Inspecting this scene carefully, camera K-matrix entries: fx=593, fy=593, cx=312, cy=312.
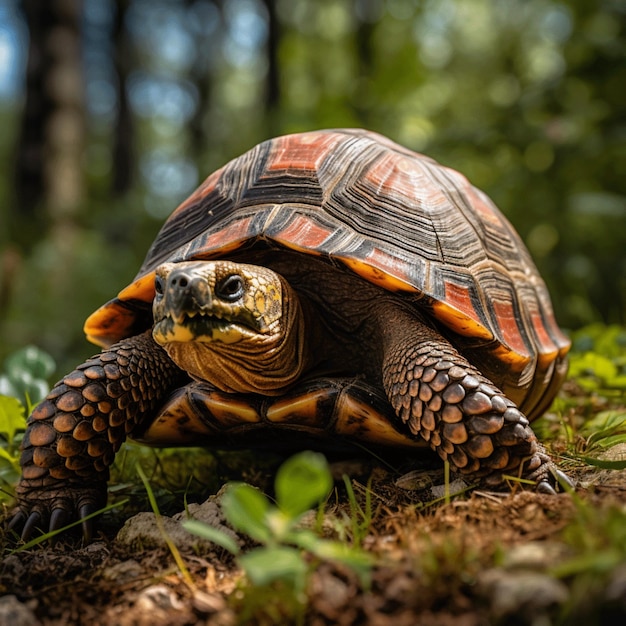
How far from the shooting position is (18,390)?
276 centimetres

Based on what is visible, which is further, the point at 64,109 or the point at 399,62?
the point at 399,62

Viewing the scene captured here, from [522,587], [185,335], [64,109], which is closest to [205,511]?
[185,335]

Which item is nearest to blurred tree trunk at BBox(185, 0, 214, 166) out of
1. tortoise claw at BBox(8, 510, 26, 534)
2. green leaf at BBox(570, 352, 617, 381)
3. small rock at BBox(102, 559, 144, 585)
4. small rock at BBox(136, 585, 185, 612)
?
green leaf at BBox(570, 352, 617, 381)

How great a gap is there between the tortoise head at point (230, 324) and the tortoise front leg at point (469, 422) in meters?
0.46

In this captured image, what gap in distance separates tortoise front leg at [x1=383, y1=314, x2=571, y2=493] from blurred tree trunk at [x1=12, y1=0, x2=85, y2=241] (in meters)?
6.87

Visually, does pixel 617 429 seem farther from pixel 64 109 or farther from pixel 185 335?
pixel 64 109

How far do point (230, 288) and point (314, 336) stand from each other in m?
0.53

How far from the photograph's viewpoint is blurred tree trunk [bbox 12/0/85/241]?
7.70 m

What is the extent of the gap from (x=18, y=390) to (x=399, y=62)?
26.2 feet

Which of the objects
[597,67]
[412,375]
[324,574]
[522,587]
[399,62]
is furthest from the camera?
[399,62]

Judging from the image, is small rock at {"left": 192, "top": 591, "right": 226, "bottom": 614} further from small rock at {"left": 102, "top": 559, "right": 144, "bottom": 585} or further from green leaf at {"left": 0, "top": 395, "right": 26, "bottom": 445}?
green leaf at {"left": 0, "top": 395, "right": 26, "bottom": 445}

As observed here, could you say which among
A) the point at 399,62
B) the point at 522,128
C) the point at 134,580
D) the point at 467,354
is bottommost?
the point at 134,580

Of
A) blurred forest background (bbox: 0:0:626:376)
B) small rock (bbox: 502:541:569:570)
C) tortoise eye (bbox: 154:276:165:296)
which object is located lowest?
small rock (bbox: 502:541:569:570)

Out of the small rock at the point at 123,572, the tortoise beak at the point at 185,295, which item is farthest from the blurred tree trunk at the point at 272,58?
the small rock at the point at 123,572
